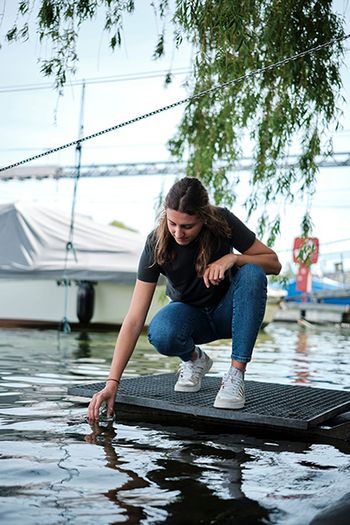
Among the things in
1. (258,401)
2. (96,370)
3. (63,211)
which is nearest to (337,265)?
(63,211)

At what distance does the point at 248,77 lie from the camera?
18.1ft

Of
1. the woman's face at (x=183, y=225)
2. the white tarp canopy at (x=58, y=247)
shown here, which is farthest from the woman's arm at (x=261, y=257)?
the white tarp canopy at (x=58, y=247)

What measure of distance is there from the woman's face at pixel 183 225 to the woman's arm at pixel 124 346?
0.24m

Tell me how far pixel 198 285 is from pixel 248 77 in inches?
97.5

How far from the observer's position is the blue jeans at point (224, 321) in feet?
10.7

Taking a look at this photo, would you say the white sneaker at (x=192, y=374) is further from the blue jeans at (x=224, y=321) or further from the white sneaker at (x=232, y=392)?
the white sneaker at (x=232, y=392)

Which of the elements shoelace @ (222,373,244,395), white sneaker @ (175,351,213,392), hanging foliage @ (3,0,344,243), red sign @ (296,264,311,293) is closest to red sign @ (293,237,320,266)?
hanging foliage @ (3,0,344,243)

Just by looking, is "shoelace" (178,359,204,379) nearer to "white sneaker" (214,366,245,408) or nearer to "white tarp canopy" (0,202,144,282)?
"white sneaker" (214,366,245,408)

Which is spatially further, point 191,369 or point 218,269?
point 191,369

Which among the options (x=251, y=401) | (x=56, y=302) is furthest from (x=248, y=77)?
(x=56, y=302)

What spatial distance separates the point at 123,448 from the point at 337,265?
80.3ft

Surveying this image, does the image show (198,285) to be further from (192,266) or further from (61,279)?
(61,279)

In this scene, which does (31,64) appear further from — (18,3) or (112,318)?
(112,318)

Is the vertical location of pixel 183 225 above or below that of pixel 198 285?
above
